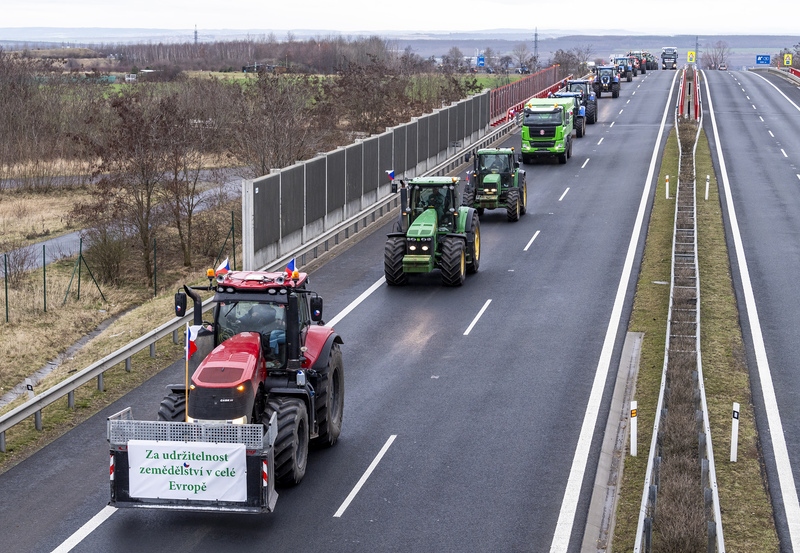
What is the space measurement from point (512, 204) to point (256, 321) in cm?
2245

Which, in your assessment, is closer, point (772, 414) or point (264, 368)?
point (264, 368)

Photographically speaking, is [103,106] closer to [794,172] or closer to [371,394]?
[794,172]

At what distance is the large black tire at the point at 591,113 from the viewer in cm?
6669

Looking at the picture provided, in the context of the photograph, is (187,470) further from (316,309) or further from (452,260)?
(452,260)

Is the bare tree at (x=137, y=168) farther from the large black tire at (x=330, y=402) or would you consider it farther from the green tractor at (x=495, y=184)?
the large black tire at (x=330, y=402)

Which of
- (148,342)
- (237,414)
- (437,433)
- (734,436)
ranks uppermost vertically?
(237,414)

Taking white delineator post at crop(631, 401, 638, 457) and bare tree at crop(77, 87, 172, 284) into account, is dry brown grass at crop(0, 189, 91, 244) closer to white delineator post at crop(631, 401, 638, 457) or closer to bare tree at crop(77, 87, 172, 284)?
bare tree at crop(77, 87, 172, 284)

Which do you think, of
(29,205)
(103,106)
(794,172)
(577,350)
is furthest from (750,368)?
(103,106)

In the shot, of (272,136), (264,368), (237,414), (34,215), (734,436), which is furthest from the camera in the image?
(34,215)

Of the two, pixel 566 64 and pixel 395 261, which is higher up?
pixel 566 64

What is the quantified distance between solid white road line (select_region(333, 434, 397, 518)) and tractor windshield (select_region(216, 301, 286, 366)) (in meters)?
2.10

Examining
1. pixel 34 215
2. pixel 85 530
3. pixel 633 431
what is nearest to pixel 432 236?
pixel 633 431

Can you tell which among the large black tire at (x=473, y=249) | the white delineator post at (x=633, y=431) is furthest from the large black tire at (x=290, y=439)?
the large black tire at (x=473, y=249)

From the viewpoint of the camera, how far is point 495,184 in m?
35.9
